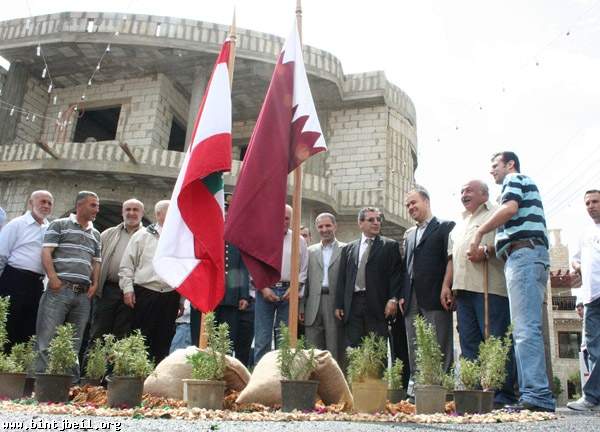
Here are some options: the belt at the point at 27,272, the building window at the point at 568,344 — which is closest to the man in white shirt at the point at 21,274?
the belt at the point at 27,272

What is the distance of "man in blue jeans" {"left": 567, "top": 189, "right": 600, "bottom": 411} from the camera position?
413cm

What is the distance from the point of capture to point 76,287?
4508 mm

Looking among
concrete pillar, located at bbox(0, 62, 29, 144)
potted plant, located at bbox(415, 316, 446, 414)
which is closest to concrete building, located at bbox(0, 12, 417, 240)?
concrete pillar, located at bbox(0, 62, 29, 144)

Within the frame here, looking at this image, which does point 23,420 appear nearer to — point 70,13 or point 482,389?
point 482,389

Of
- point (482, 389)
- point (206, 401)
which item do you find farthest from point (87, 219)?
point (482, 389)

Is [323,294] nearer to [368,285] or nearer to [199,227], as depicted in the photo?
[368,285]

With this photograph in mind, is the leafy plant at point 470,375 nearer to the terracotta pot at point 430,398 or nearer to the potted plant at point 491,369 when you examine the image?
the potted plant at point 491,369

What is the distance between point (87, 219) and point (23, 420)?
261cm

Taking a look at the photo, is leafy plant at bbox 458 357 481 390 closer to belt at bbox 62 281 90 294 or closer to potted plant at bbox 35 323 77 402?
potted plant at bbox 35 323 77 402

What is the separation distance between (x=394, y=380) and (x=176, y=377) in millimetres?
1391

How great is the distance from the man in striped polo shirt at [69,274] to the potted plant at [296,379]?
222cm

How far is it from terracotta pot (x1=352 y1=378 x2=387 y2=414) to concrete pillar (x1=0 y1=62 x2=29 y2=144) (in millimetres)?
15477

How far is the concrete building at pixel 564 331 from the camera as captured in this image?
24.7 m

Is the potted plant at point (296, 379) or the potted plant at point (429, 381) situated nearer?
the potted plant at point (296, 379)
